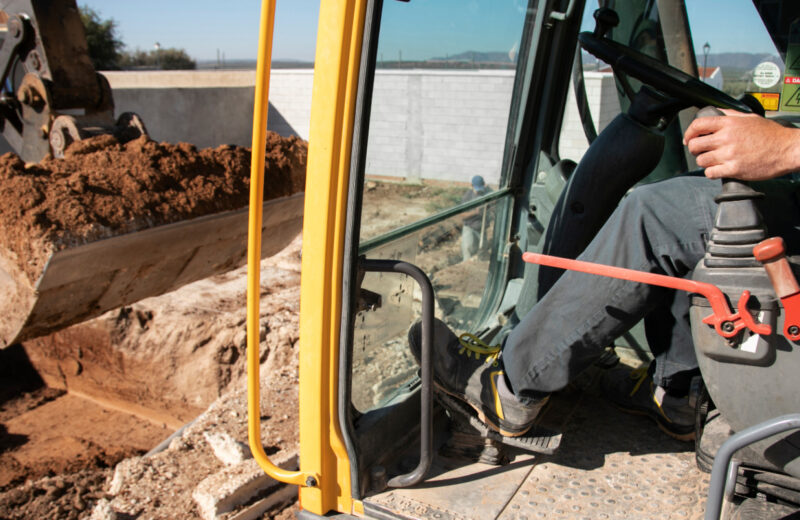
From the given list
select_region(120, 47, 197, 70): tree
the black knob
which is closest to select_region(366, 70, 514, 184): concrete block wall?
the black knob

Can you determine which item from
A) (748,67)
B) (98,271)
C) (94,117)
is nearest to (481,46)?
(748,67)

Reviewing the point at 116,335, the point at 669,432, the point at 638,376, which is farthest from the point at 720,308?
the point at 116,335

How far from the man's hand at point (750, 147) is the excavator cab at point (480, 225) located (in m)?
0.15

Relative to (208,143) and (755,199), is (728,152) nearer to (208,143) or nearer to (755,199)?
(755,199)

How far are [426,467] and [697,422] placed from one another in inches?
28.8

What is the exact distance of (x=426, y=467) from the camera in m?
1.62

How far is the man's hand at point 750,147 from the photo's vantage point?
1.21 metres

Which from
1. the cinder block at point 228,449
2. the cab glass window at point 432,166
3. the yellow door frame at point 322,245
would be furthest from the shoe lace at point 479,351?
the cinder block at point 228,449

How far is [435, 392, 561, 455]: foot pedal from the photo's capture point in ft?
5.74

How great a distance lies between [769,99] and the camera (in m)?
1.90

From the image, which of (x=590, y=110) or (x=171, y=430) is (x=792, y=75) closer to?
(x=590, y=110)

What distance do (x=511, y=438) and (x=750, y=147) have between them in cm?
96

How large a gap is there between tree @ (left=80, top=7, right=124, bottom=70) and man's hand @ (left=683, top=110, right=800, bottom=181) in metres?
31.4

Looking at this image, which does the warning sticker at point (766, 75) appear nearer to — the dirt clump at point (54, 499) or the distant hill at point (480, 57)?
the distant hill at point (480, 57)
